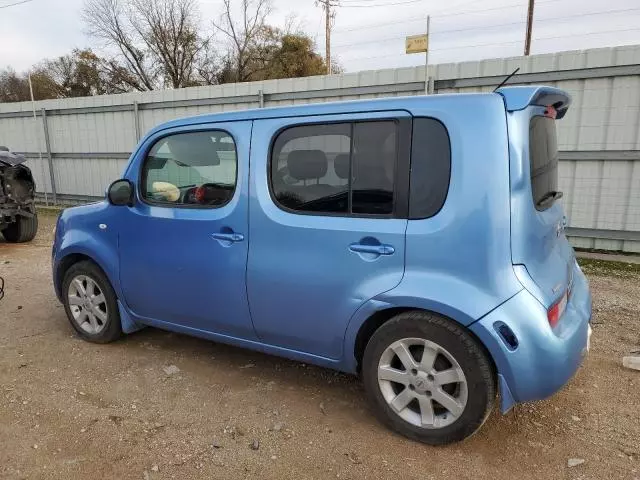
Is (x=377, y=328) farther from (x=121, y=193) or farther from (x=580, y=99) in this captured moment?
(x=580, y=99)

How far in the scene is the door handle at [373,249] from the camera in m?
2.54

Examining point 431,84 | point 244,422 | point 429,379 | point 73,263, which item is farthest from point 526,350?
point 431,84

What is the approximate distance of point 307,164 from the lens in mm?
2852

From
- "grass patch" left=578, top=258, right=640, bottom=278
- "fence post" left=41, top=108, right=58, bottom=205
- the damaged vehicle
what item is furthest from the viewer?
"fence post" left=41, top=108, right=58, bottom=205

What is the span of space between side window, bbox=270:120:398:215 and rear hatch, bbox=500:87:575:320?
0.61 metres

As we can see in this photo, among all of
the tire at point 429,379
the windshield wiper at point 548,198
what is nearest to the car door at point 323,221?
the tire at point 429,379

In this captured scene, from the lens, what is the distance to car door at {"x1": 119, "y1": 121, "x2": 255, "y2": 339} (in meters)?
3.09

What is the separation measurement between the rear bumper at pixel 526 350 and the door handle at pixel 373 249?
56 centimetres

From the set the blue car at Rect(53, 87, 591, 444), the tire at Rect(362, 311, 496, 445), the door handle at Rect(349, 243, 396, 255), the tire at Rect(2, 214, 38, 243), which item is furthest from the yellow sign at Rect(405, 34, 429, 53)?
the tire at Rect(2, 214, 38, 243)

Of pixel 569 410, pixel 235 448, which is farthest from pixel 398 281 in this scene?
pixel 569 410

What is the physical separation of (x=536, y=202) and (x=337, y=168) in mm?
1062

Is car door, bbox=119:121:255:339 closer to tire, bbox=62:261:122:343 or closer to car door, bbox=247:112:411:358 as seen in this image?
car door, bbox=247:112:411:358

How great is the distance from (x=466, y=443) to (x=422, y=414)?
0.30 meters

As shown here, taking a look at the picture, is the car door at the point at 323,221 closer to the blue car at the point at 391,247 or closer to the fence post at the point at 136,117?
the blue car at the point at 391,247
